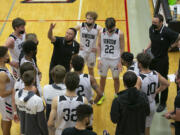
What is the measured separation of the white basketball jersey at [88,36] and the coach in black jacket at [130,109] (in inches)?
99.5

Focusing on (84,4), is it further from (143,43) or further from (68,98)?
(68,98)

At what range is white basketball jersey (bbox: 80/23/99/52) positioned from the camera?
20.1 feet

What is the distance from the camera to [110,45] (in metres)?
5.86

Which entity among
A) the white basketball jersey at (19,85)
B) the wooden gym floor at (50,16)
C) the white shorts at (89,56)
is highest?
the wooden gym floor at (50,16)

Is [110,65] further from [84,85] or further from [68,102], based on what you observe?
[68,102]

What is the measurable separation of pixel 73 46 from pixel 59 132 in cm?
199

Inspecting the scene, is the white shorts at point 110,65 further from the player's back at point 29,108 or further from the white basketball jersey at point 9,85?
the player's back at point 29,108

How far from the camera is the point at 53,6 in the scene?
10.8 metres

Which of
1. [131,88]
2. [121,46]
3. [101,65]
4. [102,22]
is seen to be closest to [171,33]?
[121,46]

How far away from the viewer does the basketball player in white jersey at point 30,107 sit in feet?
12.7

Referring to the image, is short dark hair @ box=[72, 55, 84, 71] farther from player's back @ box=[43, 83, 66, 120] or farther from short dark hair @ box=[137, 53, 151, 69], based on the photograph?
short dark hair @ box=[137, 53, 151, 69]

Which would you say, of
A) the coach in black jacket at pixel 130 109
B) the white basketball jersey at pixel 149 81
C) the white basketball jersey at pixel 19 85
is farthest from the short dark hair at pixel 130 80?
the white basketball jersey at pixel 19 85

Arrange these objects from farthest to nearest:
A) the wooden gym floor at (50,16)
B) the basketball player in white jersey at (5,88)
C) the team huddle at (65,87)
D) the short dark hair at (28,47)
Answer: the wooden gym floor at (50,16) → the short dark hair at (28,47) → the basketball player in white jersey at (5,88) → the team huddle at (65,87)

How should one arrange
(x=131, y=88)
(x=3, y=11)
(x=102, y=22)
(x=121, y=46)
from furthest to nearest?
(x=3, y=11)
(x=102, y=22)
(x=121, y=46)
(x=131, y=88)
